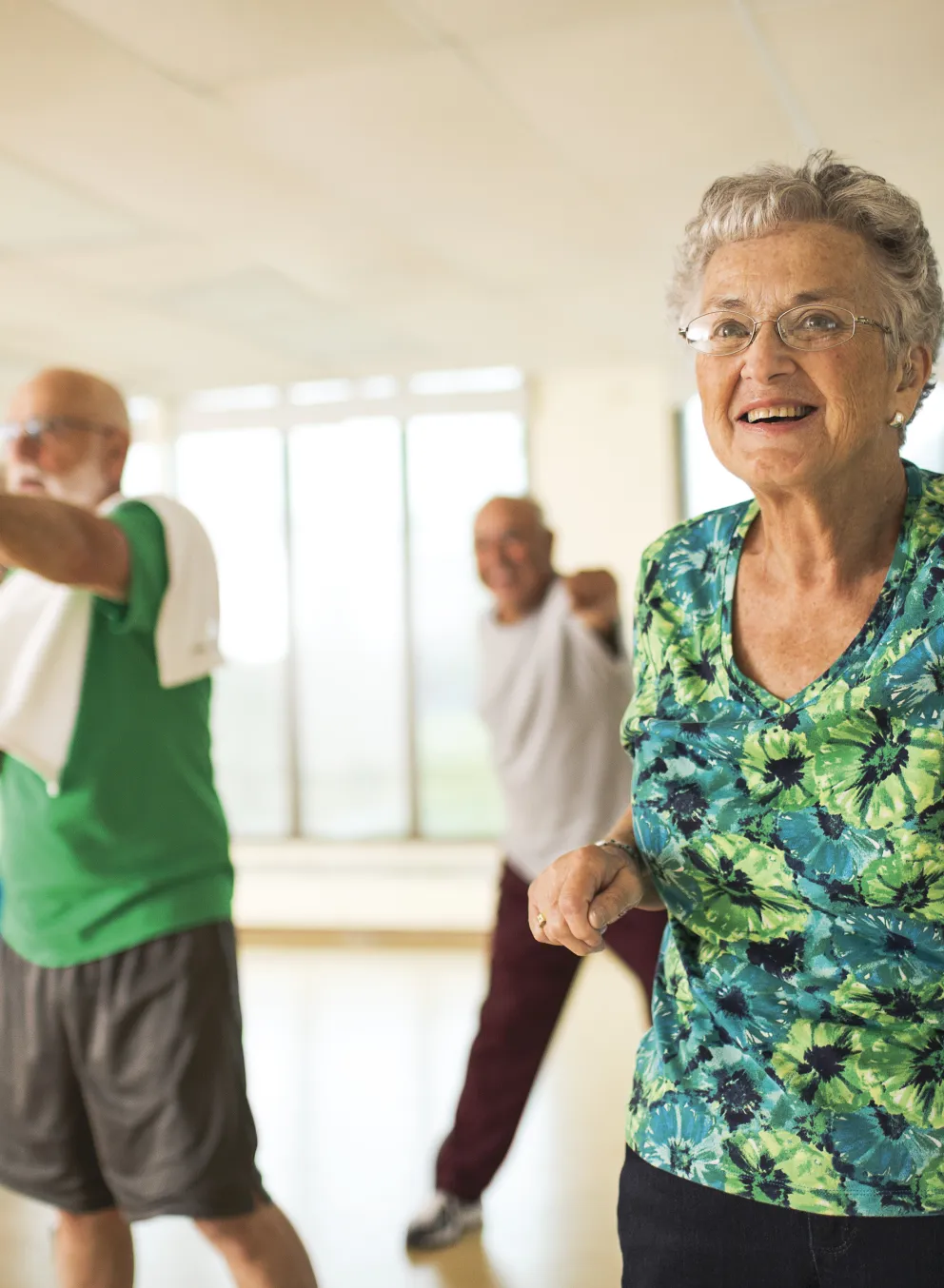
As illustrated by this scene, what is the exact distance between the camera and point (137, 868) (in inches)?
81.0

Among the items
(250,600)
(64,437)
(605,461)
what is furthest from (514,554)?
(250,600)

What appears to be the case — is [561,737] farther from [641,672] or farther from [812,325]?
[812,325]

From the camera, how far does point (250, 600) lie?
309 inches

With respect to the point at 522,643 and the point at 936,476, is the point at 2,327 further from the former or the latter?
the point at 936,476

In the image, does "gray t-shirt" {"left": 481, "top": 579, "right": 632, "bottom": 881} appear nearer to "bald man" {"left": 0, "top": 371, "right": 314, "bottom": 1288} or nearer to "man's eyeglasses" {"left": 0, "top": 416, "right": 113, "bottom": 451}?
"bald man" {"left": 0, "top": 371, "right": 314, "bottom": 1288}

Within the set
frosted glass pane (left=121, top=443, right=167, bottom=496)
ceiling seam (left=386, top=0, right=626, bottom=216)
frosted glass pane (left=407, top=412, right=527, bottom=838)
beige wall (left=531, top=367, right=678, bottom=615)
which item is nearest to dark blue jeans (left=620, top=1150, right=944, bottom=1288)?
ceiling seam (left=386, top=0, right=626, bottom=216)

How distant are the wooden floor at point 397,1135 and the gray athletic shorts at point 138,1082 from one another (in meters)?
1.19

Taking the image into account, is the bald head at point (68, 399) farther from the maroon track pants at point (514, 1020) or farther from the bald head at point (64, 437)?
the maroon track pants at point (514, 1020)

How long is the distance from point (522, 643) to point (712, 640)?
223cm

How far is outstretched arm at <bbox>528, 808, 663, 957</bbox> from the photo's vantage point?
1.23 m

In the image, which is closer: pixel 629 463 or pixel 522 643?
pixel 522 643

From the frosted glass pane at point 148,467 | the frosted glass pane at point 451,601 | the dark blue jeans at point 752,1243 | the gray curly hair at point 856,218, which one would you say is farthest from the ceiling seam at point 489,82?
the frosted glass pane at point 148,467

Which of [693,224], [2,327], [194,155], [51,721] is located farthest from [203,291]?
[693,224]

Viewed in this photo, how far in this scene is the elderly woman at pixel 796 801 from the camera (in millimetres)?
1170
